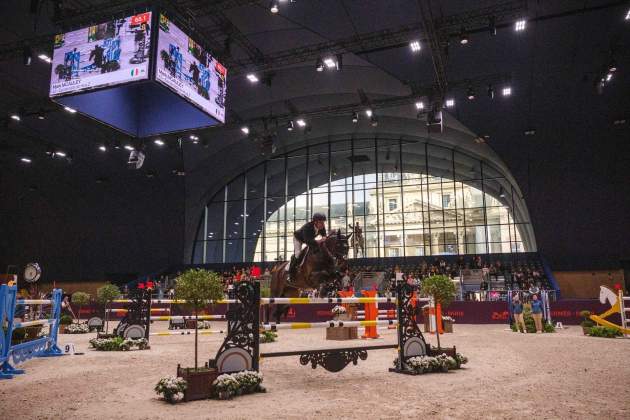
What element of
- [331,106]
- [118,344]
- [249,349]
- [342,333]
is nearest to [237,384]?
[249,349]

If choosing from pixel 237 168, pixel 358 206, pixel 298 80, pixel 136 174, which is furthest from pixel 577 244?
pixel 136 174

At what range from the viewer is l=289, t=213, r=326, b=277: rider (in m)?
7.73

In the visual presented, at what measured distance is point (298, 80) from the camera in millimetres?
23391

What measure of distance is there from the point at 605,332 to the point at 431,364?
28.9 feet

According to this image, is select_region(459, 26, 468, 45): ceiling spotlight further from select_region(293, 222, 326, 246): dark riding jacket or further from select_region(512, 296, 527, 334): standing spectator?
select_region(293, 222, 326, 246): dark riding jacket

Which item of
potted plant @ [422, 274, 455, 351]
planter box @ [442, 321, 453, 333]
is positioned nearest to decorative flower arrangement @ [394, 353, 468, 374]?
potted plant @ [422, 274, 455, 351]

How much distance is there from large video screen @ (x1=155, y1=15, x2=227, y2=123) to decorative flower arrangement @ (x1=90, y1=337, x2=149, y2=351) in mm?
5924

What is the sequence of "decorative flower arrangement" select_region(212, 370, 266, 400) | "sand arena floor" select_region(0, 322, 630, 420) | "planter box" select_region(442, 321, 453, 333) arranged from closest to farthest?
"sand arena floor" select_region(0, 322, 630, 420)
"decorative flower arrangement" select_region(212, 370, 266, 400)
"planter box" select_region(442, 321, 453, 333)

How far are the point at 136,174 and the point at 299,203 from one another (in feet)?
38.0

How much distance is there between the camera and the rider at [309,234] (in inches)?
305

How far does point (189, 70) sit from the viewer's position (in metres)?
10.7

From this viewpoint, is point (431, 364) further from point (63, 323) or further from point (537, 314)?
point (63, 323)

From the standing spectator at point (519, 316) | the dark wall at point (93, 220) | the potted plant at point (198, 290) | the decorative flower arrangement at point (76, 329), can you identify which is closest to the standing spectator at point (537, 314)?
the standing spectator at point (519, 316)

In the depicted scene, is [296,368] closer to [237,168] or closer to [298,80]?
[298,80]
